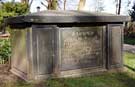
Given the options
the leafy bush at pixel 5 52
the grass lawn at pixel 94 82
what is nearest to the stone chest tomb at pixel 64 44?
the grass lawn at pixel 94 82

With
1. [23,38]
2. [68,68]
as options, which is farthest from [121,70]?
[23,38]

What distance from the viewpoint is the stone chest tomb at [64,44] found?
24.8 feet

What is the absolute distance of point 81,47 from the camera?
8.34 m

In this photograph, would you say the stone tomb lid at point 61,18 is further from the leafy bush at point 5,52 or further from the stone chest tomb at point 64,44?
the leafy bush at point 5,52

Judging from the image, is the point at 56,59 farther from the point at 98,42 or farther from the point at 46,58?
the point at 98,42

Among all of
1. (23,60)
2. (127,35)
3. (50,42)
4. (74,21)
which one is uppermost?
(74,21)

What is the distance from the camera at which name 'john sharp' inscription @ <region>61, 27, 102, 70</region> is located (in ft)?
26.4

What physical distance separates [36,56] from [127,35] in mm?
25849

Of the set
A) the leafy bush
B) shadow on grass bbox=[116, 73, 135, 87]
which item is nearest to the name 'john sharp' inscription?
shadow on grass bbox=[116, 73, 135, 87]

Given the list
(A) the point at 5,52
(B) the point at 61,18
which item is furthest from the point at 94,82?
(A) the point at 5,52

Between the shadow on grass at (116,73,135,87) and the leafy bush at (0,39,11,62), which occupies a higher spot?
the leafy bush at (0,39,11,62)

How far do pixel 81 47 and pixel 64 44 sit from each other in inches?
23.8

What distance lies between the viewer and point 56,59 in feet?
25.8

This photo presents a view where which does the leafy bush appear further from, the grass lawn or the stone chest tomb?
the grass lawn
